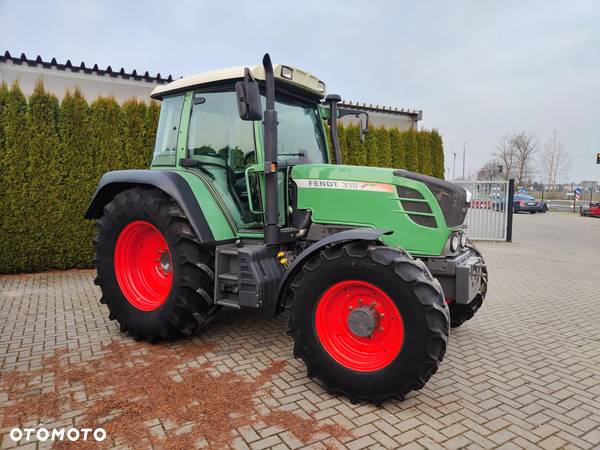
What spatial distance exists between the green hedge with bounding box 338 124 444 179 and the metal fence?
1.10m

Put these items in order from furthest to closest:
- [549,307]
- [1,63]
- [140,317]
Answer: [1,63] → [549,307] → [140,317]

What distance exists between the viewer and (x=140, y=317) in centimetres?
394

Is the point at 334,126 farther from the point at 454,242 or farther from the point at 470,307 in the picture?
the point at 470,307

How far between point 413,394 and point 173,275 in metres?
2.20

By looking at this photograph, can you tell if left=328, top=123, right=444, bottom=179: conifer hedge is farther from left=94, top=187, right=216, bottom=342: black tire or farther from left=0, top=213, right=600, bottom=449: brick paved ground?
left=94, top=187, right=216, bottom=342: black tire

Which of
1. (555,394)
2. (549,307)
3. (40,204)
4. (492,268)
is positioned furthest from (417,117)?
(555,394)

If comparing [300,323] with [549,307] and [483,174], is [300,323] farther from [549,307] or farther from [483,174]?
[483,174]

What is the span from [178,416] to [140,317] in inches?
59.0

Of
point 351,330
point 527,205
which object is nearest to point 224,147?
point 351,330

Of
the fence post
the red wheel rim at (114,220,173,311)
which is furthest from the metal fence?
the red wheel rim at (114,220,173,311)

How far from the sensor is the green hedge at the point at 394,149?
33.2 ft

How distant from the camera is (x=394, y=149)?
11.2m

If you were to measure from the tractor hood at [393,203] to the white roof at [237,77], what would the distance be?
3.08 feet

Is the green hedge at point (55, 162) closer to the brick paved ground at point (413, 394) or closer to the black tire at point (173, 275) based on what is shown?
the brick paved ground at point (413, 394)
